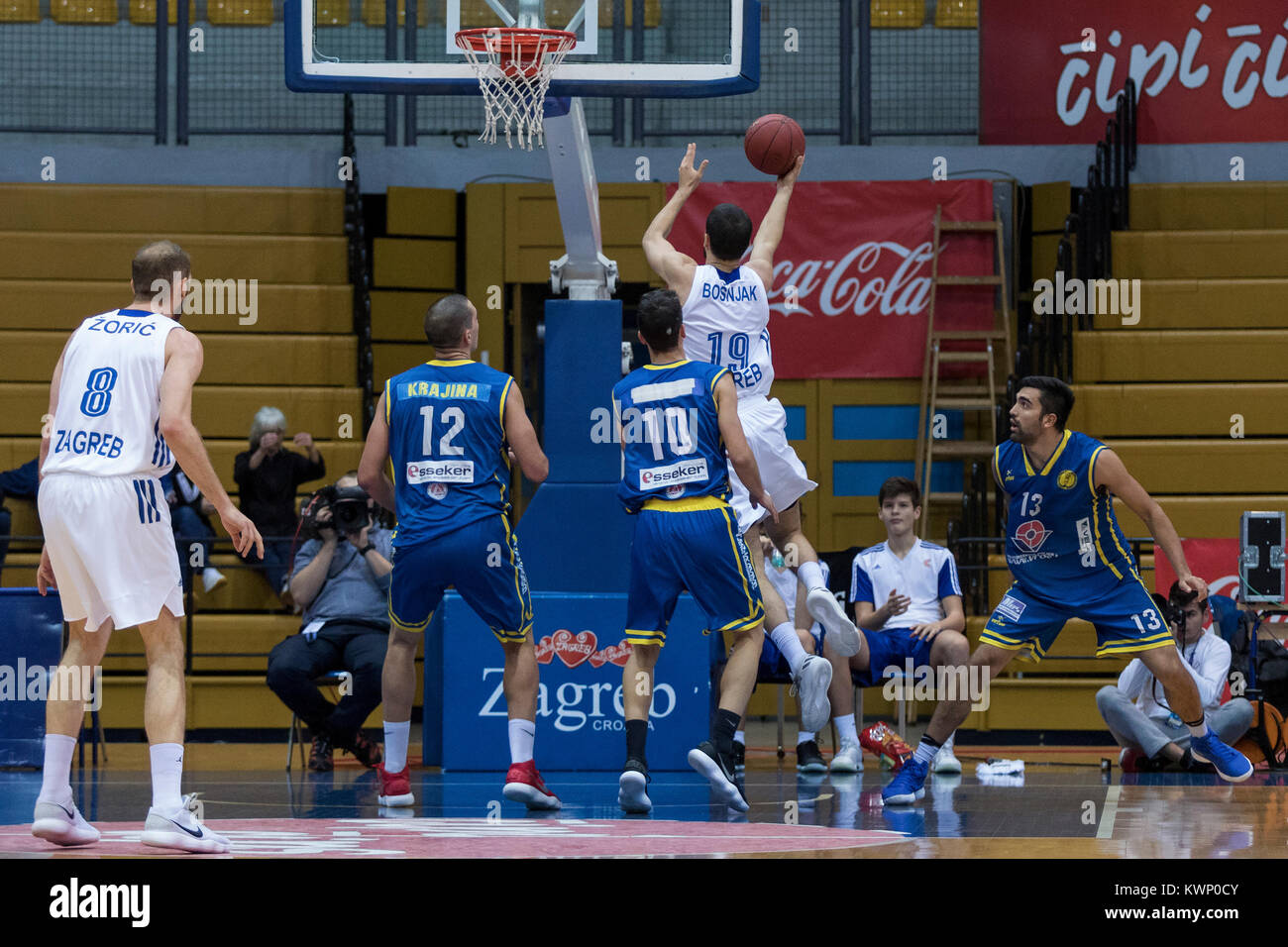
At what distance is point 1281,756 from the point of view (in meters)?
9.47

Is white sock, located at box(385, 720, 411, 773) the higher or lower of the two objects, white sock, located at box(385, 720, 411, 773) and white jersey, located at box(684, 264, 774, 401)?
the lower

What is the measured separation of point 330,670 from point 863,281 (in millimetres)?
6477

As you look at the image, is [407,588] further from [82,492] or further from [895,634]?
[895,634]

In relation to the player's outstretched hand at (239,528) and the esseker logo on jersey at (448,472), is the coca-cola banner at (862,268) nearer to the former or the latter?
the esseker logo on jersey at (448,472)

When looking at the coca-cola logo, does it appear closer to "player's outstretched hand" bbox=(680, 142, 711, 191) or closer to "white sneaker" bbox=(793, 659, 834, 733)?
"player's outstretched hand" bbox=(680, 142, 711, 191)

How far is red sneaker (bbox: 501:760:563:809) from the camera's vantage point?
673 centimetres

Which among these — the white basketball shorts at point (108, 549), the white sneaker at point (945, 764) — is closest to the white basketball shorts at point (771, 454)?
the white sneaker at point (945, 764)

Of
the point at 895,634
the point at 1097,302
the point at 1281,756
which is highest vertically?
the point at 1097,302

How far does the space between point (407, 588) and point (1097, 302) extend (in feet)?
25.6

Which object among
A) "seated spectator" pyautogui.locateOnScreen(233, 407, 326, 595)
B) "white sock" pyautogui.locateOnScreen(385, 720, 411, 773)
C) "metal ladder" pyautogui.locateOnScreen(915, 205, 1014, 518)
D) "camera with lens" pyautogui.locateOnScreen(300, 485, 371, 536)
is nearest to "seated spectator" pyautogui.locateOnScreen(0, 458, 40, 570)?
"seated spectator" pyautogui.locateOnScreen(233, 407, 326, 595)

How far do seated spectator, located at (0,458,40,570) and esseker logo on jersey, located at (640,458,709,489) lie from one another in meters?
6.50

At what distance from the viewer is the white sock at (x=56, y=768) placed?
18.0 feet

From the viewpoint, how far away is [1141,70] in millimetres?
14609
